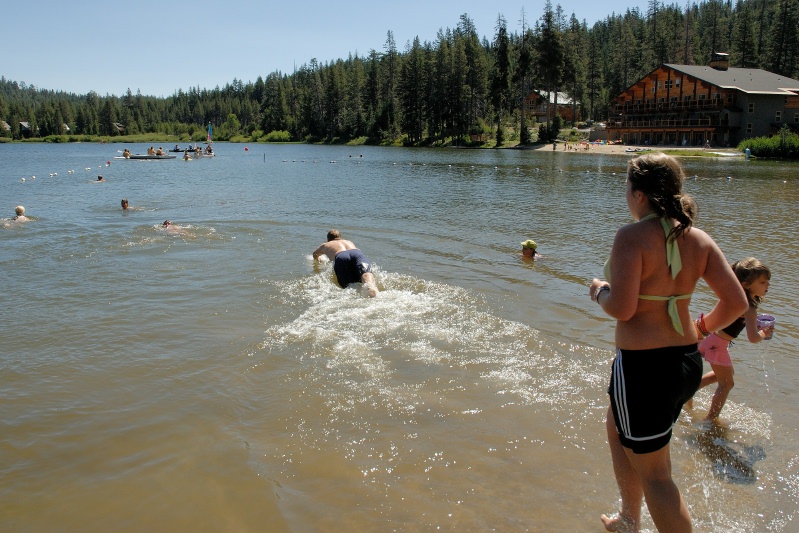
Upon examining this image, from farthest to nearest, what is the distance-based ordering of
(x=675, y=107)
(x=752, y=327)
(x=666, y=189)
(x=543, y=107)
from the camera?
(x=543, y=107)
(x=675, y=107)
(x=752, y=327)
(x=666, y=189)

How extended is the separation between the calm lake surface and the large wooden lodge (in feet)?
215

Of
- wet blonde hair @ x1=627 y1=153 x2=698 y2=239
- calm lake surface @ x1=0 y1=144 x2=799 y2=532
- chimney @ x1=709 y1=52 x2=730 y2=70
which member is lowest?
calm lake surface @ x1=0 y1=144 x2=799 y2=532

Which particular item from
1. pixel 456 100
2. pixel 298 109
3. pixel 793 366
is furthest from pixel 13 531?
pixel 298 109

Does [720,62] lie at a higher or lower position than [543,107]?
higher

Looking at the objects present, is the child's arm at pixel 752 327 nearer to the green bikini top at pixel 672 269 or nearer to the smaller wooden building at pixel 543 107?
the green bikini top at pixel 672 269

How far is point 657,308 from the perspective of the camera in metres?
3.51

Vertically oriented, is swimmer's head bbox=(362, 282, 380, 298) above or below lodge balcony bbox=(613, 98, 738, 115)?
below

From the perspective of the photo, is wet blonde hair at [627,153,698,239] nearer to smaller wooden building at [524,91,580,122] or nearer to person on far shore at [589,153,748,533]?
person on far shore at [589,153,748,533]

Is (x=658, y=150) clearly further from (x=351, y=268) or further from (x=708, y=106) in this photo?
(x=351, y=268)

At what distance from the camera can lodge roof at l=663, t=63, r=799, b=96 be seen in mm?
71188

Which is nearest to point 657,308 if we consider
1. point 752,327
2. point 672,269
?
point 672,269

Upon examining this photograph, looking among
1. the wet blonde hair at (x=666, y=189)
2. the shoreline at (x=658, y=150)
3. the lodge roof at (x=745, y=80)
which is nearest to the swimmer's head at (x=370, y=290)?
the wet blonde hair at (x=666, y=189)

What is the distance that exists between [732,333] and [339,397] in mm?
4374

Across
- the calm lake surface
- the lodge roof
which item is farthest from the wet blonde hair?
the lodge roof
